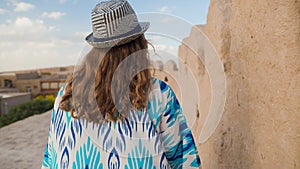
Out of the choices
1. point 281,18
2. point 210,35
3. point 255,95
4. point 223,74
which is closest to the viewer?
point 281,18

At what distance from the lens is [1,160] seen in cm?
418

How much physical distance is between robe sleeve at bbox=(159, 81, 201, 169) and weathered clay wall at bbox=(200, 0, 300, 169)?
0.28 m

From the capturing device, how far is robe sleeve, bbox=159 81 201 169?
1376mm

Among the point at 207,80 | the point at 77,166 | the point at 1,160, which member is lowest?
the point at 1,160

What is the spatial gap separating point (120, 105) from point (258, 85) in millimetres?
566

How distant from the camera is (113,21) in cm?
136

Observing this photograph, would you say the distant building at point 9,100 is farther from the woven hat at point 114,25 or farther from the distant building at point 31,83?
the woven hat at point 114,25

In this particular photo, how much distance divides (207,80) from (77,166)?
3.34ft

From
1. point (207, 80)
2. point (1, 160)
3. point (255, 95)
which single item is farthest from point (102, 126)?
point (1, 160)

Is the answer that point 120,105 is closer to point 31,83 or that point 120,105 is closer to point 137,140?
point 137,140

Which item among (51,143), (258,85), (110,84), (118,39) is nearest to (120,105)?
(110,84)

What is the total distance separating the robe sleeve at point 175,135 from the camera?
1.38m

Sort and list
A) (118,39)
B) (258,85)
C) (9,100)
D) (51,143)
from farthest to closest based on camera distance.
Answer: (9,100)
(51,143)
(258,85)
(118,39)

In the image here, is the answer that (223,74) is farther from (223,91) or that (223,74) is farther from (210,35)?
(210,35)
